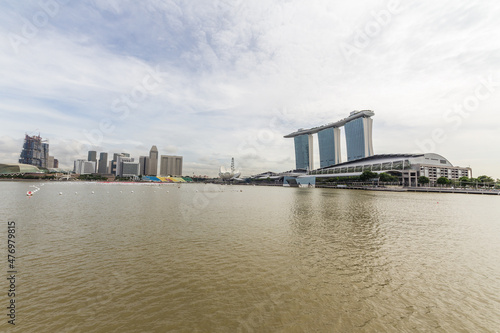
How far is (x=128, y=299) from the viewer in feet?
26.6

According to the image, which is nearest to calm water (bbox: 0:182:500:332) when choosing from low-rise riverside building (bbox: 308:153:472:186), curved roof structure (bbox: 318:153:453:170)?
low-rise riverside building (bbox: 308:153:472:186)

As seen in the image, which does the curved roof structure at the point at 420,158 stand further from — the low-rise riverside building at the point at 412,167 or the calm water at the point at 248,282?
the calm water at the point at 248,282

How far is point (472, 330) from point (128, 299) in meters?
11.6

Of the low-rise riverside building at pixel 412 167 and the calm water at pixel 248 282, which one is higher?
the low-rise riverside building at pixel 412 167

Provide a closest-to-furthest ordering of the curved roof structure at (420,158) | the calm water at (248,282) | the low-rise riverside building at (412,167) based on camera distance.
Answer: the calm water at (248,282)
the low-rise riverside building at (412,167)
the curved roof structure at (420,158)

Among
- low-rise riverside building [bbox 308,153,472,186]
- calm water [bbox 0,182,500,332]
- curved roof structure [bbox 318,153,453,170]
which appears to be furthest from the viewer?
curved roof structure [bbox 318,153,453,170]

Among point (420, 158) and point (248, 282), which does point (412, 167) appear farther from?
point (248, 282)

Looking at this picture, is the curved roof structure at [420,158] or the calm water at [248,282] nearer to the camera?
the calm water at [248,282]

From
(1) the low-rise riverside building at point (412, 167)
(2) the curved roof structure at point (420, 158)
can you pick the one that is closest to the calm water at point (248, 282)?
(1) the low-rise riverside building at point (412, 167)

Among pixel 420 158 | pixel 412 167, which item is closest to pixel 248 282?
pixel 412 167

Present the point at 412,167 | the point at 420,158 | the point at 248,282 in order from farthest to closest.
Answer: the point at 420,158, the point at 412,167, the point at 248,282

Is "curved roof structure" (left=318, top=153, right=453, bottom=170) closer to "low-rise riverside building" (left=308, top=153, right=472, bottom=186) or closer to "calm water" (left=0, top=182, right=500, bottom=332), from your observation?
"low-rise riverside building" (left=308, top=153, right=472, bottom=186)

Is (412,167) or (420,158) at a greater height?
(420,158)

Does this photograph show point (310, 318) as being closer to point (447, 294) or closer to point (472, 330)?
point (472, 330)
